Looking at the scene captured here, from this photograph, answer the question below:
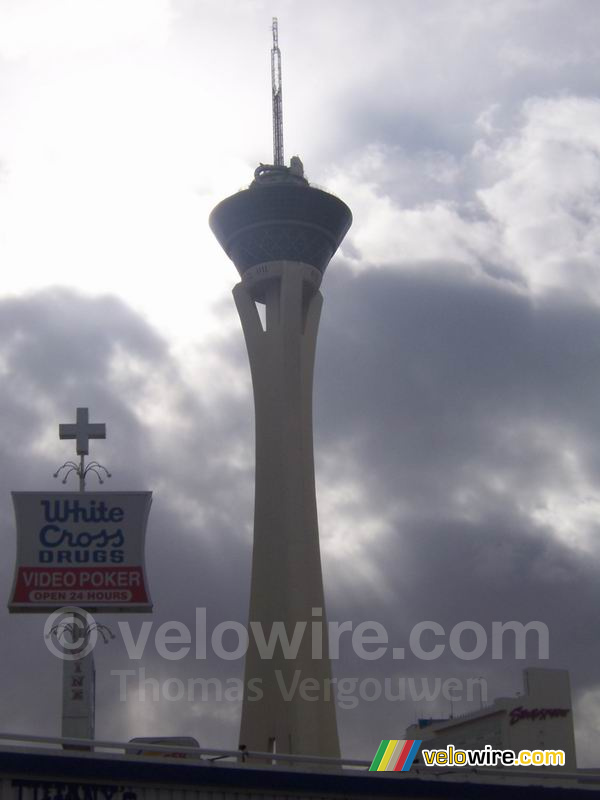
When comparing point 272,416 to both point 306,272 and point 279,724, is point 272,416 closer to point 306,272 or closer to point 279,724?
point 306,272

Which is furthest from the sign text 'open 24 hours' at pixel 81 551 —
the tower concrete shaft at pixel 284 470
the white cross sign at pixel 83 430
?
the tower concrete shaft at pixel 284 470

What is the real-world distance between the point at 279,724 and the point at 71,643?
1898 inches

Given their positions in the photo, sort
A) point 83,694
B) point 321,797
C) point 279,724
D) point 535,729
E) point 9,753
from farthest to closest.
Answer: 1. point 535,729
2. point 279,724
3. point 83,694
4. point 321,797
5. point 9,753

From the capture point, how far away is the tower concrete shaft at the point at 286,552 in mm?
78938

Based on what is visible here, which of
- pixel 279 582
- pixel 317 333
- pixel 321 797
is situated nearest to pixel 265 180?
pixel 317 333

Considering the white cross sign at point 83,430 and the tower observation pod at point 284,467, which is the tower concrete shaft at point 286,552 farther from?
the white cross sign at point 83,430

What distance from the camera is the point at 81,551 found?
1374 inches

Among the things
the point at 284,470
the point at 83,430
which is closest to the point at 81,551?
the point at 83,430

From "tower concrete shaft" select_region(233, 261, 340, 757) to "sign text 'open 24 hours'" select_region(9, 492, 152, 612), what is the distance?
45517mm

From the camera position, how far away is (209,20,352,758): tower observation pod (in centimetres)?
7919

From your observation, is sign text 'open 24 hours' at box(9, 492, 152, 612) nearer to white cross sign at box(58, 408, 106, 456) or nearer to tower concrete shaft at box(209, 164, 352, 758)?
white cross sign at box(58, 408, 106, 456)

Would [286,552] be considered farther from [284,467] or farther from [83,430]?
[83,430]

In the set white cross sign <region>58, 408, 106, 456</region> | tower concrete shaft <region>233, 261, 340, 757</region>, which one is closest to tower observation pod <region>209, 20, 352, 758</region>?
tower concrete shaft <region>233, 261, 340, 757</region>

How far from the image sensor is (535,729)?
107250mm
